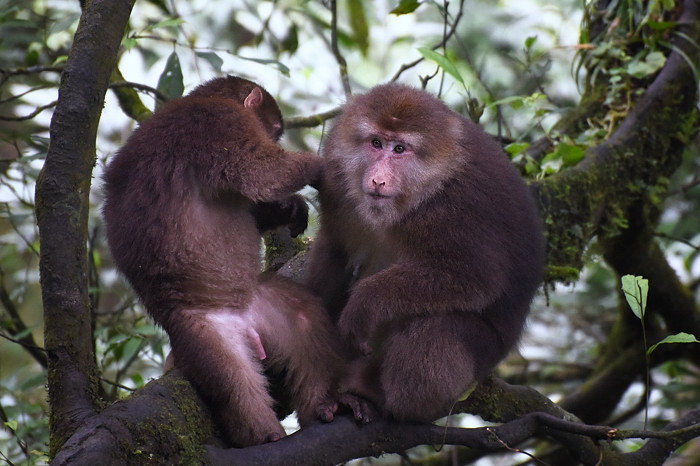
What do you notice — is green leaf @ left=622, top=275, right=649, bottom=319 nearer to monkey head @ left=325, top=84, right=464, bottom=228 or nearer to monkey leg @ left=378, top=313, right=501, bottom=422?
monkey leg @ left=378, top=313, right=501, bottom=422


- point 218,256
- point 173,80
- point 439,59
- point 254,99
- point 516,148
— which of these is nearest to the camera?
point 218,256

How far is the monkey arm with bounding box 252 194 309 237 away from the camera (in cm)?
370

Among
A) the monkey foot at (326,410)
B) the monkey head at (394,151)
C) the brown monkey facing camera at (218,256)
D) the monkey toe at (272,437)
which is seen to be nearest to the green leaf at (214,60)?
the brown monkey facing camera at (218,256)

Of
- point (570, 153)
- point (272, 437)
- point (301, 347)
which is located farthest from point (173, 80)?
point (570, 153)

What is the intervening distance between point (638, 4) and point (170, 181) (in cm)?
435

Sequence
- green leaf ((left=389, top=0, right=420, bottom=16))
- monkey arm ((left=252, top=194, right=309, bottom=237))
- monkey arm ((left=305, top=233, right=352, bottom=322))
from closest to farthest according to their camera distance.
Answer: monkey arm ((left=252, top=194, right=309, bottom=237)) < monkey arm ((left=305, top=233, right=352, bottom=322)) < green leaf ((left=389, top=0, right=420, bottom=16))

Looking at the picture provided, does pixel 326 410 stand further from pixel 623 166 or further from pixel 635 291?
pixel 623 166

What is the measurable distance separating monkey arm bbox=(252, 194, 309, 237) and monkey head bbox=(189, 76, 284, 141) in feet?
1.24

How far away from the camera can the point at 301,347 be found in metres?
3.44

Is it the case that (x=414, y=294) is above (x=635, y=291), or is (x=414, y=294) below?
above

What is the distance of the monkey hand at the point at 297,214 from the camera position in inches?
148

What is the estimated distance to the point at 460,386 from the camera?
10.9 feet

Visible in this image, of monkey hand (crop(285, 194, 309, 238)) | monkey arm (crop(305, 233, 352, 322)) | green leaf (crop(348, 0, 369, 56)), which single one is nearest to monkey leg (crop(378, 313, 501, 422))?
monkey arm (crop(305, 233, 352, 322))

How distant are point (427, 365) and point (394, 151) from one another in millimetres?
1043
